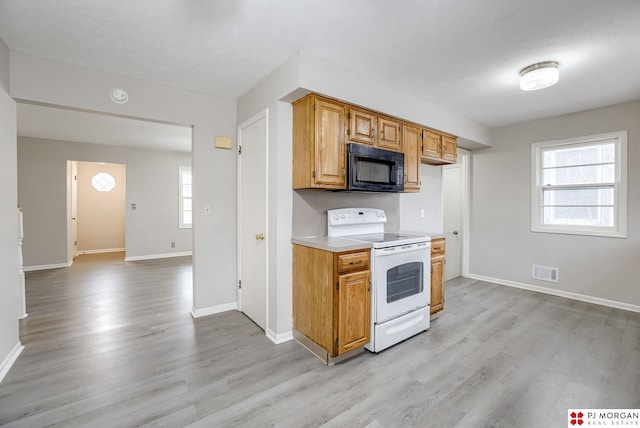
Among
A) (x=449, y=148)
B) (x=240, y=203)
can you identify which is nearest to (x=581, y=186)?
(x=449, y=148)

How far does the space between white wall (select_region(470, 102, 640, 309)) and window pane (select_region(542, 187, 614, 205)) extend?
8.3 inches

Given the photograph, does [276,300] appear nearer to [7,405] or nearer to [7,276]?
[7,405]

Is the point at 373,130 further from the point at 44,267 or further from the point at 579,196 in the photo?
the point at 44,267

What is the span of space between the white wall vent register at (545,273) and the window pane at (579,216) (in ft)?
2.13

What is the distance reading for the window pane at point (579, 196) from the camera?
365 cm

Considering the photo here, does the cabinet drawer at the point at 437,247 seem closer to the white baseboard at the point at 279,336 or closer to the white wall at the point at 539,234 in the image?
the white baseboard at the point at 279,336

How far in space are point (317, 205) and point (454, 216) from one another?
3.13 m

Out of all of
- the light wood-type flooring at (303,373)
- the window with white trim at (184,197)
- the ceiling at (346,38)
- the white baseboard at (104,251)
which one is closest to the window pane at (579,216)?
the light wood-type flooring at (303,373)

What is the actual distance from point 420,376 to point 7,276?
10.5 feet

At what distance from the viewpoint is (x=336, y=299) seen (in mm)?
2213

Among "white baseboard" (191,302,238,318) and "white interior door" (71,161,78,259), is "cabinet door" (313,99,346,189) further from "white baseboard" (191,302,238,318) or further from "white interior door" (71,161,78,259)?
"white interior door" (71,161,78,259)

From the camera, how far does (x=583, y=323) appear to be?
3020 mm

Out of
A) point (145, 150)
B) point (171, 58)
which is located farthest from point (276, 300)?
point (145, 150)

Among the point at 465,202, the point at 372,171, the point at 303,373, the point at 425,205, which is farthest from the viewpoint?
the point at 465,202
